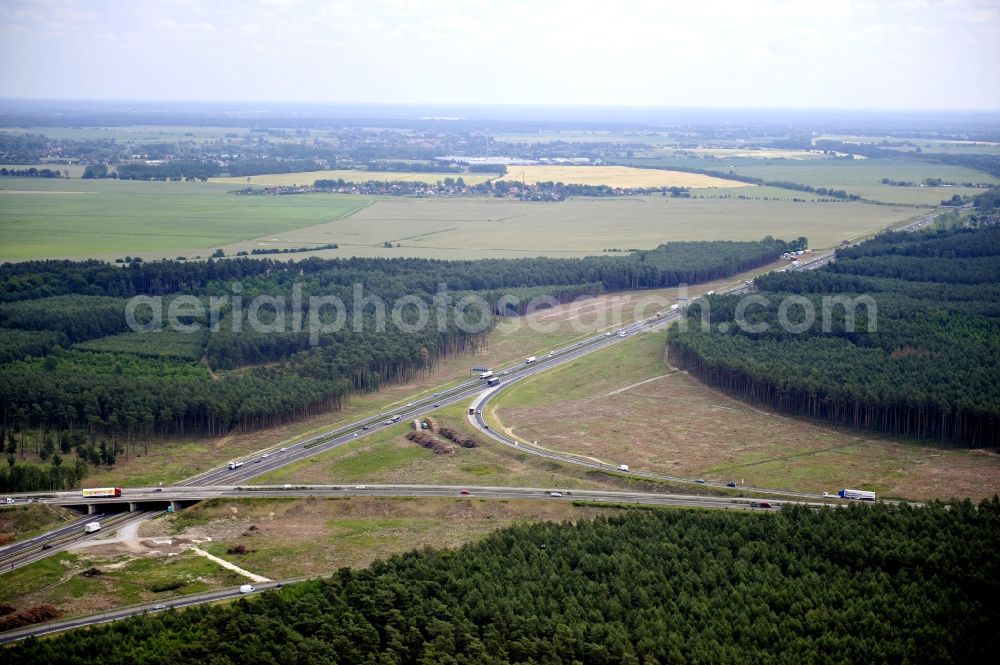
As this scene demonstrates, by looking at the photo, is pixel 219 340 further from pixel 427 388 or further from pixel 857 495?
pixel 857 495

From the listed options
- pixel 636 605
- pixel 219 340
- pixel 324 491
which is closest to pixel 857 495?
pixel 636 605

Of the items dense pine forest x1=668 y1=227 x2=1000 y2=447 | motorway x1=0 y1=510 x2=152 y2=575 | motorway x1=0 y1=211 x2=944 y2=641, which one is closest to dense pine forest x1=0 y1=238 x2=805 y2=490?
motorway x1=0 y1=211 x2=944 y2=641

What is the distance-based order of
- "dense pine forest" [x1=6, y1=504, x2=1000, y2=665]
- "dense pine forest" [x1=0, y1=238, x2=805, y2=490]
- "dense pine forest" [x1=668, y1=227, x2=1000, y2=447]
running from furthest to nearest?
"dense pine forest" [x1=0, y1=238, x2=805, y2=490] < "dense pine forest" [x1=668, y1=227, x2=1000, y2=447] < "dense pine forest" [x1=6, y1=504, x2=1000, y2=665]

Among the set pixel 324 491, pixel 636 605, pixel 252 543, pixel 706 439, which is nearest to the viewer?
pixel 636 605

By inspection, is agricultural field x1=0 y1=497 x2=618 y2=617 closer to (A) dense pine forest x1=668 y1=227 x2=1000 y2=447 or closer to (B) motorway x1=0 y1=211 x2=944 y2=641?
(B) motorway x1=0 y1=211 x2=944 y2=641

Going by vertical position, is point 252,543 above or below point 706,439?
below

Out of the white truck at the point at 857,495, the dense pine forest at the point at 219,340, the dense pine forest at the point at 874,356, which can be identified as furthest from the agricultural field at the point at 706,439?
the dense pine forest at the point at 219,340
